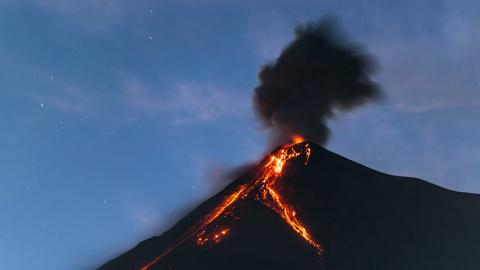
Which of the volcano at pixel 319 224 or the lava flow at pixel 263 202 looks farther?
the lava flow at pixel 263 202

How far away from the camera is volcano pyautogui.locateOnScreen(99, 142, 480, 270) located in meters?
54.8

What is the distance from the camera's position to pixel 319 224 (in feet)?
209

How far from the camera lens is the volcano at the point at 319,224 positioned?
54.8 metres

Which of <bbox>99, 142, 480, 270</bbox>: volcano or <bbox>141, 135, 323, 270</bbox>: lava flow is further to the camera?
<bbox>141, 135, 323, 270</bbox>: lava flow

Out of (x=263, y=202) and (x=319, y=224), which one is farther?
(x=263, y=202)

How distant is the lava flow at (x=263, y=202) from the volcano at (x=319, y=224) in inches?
5.8

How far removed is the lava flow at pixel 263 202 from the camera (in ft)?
196

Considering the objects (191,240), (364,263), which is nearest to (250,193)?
(191,240)

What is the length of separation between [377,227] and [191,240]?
70.4ft

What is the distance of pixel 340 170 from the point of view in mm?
77562

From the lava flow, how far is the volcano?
0.48 feet

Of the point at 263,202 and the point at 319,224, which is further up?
the point at 263,202

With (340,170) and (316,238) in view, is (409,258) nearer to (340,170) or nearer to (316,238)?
(316,238)

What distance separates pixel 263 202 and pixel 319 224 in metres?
7.13
